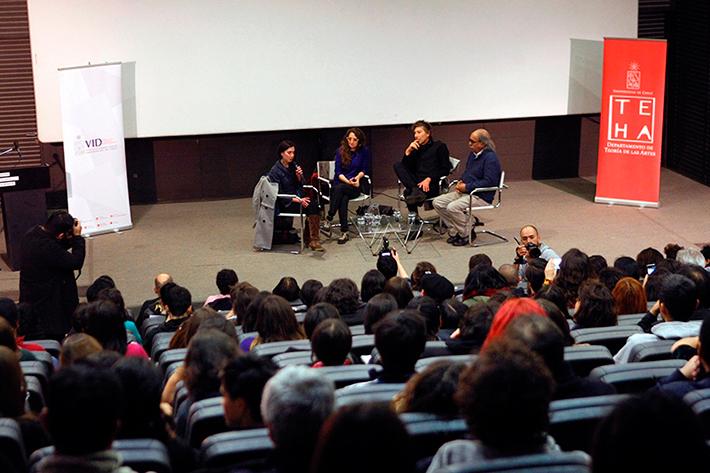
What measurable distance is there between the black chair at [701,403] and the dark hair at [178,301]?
3430 millimetres

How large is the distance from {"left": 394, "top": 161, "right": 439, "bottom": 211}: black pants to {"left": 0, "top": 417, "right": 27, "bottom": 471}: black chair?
7121 millimetres

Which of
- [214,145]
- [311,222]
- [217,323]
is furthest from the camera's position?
[214,145]

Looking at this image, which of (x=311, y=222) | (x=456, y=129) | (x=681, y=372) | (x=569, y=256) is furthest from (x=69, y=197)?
(x=681, y=372)

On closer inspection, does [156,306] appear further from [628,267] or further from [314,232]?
[628,267]

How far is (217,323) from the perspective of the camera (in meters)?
4.85

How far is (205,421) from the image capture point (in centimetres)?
358

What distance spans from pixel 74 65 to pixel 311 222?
2977 millimetres

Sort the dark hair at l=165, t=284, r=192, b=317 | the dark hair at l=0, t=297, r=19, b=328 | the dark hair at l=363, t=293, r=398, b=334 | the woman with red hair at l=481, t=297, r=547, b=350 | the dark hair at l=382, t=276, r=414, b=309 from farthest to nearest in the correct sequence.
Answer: the dark hair at l=165, t=284, r=192, b=317 → the dark hair at l=382, t=276, r=414, b=309 → the dark hair at l=0, t=297, r=19, b=328 → the dark hair at l=363, t=293, r=398, b=334 → the woman with red hair at l=481, t=297, r=547, b=350

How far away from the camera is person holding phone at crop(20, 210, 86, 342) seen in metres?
7.02

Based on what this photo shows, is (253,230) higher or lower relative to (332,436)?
lower

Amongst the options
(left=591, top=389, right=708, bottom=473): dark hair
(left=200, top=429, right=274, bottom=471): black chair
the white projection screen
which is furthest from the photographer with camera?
(left=591, top=389, right=708, bottom=473): dark hair

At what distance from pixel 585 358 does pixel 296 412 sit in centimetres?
206

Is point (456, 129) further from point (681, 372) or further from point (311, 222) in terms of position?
point (681, 372)

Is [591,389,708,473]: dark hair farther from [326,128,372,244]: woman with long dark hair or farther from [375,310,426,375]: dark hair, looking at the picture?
[326,128,372,244]: woman with long dark hair
